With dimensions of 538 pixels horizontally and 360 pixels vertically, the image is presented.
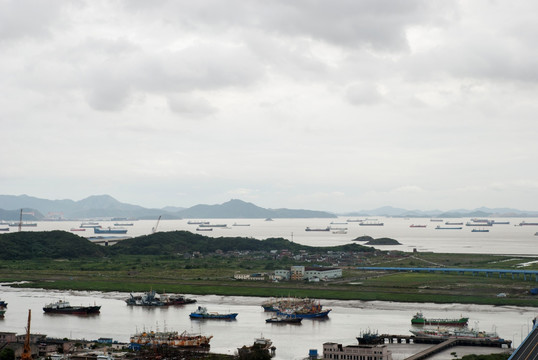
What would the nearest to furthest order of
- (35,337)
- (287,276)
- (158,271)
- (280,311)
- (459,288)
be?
(35,337), (280,311), (459,288), (287,276), (158,271)

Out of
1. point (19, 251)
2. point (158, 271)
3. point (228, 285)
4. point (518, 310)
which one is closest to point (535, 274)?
point (518, 310)

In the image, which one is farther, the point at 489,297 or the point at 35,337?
the point at 489,297

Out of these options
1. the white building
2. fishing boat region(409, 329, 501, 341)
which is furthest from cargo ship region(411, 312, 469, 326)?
the white building

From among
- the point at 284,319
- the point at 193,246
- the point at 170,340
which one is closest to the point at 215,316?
the point at 284,319

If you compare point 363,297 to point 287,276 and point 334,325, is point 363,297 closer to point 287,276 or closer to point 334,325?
point 334,325

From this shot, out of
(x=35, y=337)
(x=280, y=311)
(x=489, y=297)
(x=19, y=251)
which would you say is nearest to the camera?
(x=35, y=337)

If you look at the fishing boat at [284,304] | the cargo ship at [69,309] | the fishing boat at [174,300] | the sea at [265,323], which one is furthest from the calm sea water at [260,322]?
the fishing boat at [174,300]

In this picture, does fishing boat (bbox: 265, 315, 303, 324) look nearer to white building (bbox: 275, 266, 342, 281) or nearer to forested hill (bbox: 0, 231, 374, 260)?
white building (bbox: 275, 266, 342, 281)

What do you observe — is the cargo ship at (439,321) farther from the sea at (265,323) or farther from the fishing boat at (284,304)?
the fishing boat at (284,304)
